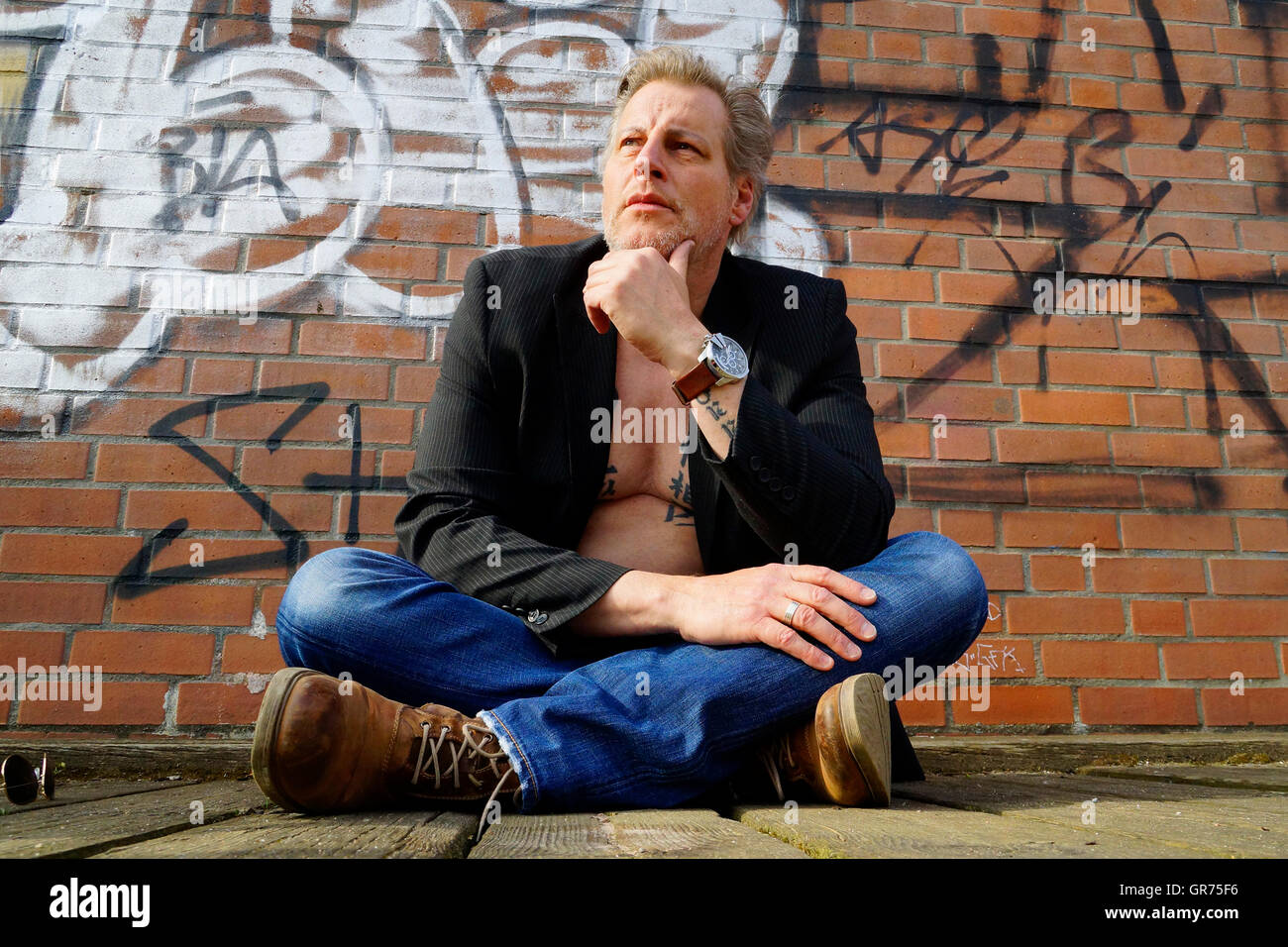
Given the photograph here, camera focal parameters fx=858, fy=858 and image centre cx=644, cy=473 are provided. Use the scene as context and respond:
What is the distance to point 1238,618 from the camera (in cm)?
226

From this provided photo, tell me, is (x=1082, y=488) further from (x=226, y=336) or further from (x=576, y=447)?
(x=226, y=336)

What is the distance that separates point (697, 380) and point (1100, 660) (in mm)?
1482

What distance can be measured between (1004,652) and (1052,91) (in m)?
1.63

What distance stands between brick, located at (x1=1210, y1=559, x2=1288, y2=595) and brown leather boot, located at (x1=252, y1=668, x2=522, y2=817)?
6.79 ft

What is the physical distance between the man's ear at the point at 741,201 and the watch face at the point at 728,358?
0.73 meters

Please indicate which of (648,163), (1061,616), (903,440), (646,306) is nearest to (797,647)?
(646,306)

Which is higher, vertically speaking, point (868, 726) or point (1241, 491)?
point (1241, 491)

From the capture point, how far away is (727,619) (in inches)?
48.7

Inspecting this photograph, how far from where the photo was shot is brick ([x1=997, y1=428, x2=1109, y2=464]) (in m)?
2.28

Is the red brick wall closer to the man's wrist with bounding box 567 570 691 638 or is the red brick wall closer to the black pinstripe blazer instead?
the black pinstripe blazer

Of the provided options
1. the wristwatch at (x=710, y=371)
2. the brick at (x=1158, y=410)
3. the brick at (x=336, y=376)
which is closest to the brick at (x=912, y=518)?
the brick at (x=1158, y=410)

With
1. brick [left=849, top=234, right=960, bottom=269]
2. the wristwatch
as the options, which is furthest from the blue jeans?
brick [left=849, top=234, right=960, bottom=269]

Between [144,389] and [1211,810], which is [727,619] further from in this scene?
[144,389]
